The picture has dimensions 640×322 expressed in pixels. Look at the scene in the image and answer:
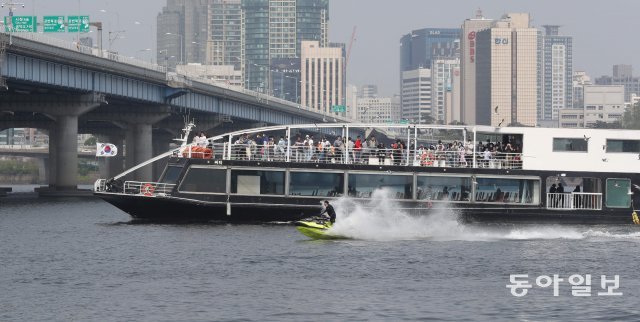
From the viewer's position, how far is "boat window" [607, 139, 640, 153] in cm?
6256

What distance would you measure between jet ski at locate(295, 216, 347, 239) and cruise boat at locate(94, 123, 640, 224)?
553 cm

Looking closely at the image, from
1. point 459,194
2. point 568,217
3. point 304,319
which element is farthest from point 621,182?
point 304,319

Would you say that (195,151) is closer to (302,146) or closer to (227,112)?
(302,146)

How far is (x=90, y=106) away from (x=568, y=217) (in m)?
61.7

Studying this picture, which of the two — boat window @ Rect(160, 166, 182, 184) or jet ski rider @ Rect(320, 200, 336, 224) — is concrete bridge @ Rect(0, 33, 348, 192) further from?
jet ski rider @ Rect(320, 200, 336, 224)

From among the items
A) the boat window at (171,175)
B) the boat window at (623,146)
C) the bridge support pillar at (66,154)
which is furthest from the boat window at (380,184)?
the bridge support pillar at (66,154)

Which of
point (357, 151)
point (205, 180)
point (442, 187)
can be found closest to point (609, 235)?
point (442, 187)

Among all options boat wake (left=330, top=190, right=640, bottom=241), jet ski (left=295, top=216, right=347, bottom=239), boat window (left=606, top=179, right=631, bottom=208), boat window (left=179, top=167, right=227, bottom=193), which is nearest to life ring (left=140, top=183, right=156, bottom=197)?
boat window (left=179, top=167, right=227, bottom=193)

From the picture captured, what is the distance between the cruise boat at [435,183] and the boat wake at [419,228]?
0.40m

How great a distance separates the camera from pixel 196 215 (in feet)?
204

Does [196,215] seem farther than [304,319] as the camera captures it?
Yes

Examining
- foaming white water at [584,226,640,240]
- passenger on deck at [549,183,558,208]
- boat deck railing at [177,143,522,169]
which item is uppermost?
boat deck railing at [177,143,522,169]

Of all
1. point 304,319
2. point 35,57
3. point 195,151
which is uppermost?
point 35,57

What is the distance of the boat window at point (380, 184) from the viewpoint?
6188cm
